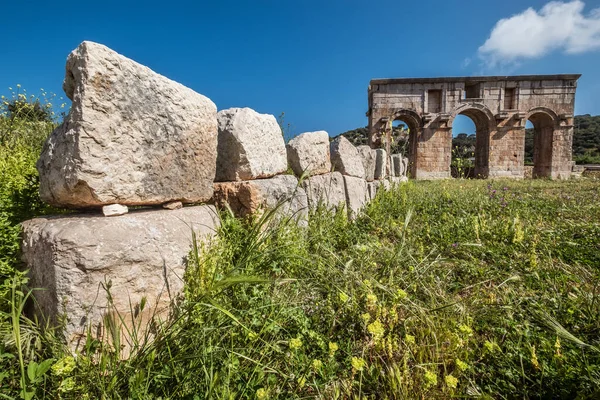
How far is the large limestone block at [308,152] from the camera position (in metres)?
3.26

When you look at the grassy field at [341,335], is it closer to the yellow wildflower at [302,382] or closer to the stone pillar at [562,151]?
the yellow wildflower at [302,382]

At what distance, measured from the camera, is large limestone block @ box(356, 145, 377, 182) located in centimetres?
544

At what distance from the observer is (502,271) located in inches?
99.9

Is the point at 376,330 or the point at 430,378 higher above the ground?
the point at 376,330

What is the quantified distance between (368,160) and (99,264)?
4.89 m

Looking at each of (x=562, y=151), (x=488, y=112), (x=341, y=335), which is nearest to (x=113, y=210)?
(x=341, y=335)

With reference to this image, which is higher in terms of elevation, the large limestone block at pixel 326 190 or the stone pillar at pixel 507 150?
the stone pillar at pixel 507 150

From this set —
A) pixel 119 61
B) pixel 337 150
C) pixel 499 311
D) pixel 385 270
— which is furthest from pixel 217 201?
pixel 337 150

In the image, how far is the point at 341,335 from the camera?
1.63 metres

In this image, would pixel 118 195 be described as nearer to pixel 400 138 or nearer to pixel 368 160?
pixel 368 160

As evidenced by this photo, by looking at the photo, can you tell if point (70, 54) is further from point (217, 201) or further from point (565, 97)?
point (565, 97)

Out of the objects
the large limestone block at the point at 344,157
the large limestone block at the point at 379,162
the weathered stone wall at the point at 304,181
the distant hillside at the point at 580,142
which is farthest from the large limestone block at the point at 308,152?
the distant hillside at the point at 580,142

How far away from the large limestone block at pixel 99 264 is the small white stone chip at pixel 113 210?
0.03 meters

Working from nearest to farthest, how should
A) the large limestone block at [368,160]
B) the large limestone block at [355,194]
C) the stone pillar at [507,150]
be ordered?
1. the large limestone block at [355,194]
2. the large limestone block at [368,160]
3. the stone pillar at [507,150]
